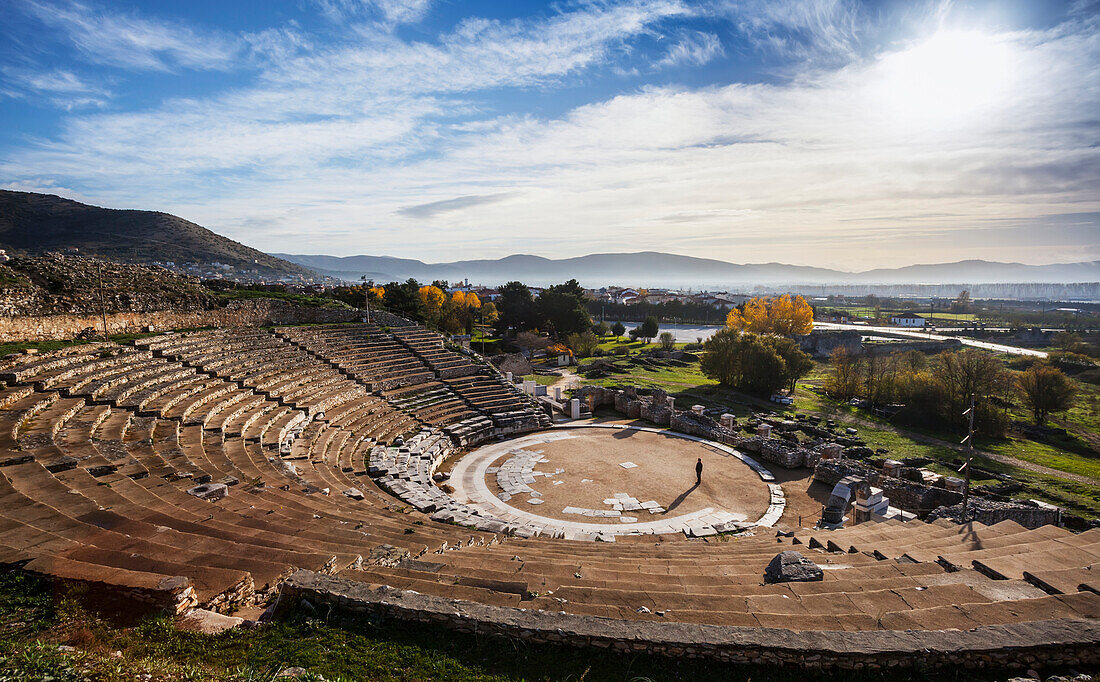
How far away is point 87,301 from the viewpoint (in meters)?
18.7

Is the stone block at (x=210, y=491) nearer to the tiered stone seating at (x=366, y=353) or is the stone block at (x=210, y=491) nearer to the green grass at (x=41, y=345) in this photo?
the green grass at (x=41, y=345)

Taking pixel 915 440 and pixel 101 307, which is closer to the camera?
pixel 101 307

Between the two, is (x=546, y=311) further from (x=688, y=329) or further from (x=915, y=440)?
(x=688, y=329)

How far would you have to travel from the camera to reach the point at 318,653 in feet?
15.6

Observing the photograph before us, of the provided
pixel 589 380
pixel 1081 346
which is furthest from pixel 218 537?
pixel 1081 346

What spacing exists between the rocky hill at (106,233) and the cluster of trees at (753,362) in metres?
72.1

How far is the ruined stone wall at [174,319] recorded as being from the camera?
15.9 m

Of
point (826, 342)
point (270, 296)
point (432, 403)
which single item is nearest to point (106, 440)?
point (432, 403)

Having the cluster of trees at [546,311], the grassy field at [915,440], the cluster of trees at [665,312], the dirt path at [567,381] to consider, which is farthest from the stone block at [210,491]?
the cluster of trees at [665,312]

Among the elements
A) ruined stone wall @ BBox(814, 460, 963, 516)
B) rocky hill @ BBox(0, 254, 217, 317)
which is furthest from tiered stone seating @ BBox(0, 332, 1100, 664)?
ruined stone wall @ BBox(814, 460, 963, 516)

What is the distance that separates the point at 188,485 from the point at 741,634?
10.9 metres

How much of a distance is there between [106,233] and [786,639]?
335 feet

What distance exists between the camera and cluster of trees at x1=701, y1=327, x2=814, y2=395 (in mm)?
33688

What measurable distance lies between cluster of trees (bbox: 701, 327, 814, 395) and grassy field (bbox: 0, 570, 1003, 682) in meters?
30.9
